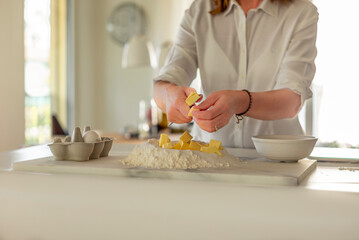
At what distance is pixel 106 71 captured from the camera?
645cm

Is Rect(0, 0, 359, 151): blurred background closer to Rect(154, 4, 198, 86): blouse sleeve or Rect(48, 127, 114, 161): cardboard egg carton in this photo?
Rect(154, 4, 198, 86): blouse sleeve

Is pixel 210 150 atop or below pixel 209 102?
below

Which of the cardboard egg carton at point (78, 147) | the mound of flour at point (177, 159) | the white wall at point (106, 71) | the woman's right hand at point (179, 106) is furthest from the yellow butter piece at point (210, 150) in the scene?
the white wall at point (106, 71)

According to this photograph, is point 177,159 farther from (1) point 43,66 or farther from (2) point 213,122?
(1) point 43,66

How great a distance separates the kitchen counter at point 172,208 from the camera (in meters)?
0.86

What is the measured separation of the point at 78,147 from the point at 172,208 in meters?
0.42

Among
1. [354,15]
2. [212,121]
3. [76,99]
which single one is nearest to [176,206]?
[212,121]

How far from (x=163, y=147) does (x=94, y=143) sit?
0.23 m

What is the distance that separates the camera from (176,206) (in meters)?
0.94

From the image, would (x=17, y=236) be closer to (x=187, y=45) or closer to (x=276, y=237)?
(x=276, y=237)

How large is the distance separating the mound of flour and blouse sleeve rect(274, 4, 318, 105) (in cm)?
57

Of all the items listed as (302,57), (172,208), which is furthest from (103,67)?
(172,208)

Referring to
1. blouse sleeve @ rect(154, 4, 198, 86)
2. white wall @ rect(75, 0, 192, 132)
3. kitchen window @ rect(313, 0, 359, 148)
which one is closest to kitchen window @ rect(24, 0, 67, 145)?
white wall @ rect(75, 0, 192, 132)

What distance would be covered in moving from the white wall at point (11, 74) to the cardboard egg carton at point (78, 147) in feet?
7.31
